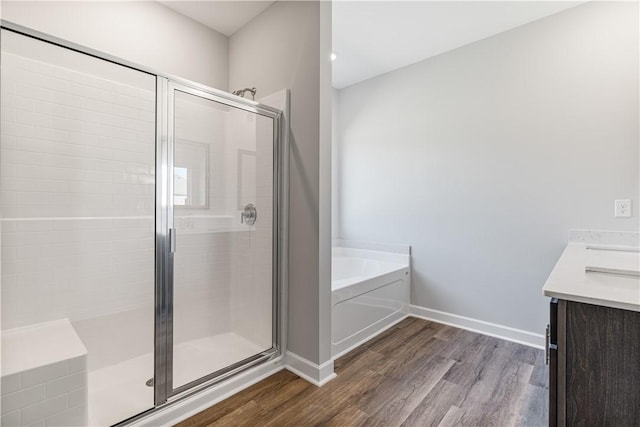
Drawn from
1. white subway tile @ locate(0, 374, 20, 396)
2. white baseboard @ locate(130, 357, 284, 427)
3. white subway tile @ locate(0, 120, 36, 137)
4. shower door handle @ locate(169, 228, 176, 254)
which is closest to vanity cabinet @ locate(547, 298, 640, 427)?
white baseboard @ locate(130, 357, 284, 427)

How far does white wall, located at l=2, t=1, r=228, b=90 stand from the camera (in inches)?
71.7

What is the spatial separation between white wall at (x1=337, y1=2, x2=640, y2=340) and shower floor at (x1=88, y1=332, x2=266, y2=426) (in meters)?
1.92

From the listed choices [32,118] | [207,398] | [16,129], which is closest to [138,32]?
[32,118]

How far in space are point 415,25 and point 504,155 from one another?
1303 millimetres

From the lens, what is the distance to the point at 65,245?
1.84 metres

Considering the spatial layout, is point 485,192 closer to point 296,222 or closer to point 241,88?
point 296,222

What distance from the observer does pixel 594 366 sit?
101 cm

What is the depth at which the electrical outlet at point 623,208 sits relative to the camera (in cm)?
204

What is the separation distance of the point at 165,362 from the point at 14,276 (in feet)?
3.14

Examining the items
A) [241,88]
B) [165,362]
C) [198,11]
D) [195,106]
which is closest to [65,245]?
[165,362]

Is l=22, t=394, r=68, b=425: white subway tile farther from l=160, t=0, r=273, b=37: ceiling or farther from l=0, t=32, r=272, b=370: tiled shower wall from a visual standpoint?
l=160, t=0, r=273, b=37: ceiling

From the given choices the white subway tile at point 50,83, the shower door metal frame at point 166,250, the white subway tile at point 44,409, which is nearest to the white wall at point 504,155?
the shower door metal frame at point 166,250

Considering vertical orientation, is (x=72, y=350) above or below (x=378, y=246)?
below

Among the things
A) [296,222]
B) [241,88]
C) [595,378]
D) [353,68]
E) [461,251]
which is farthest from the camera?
[353,68]
